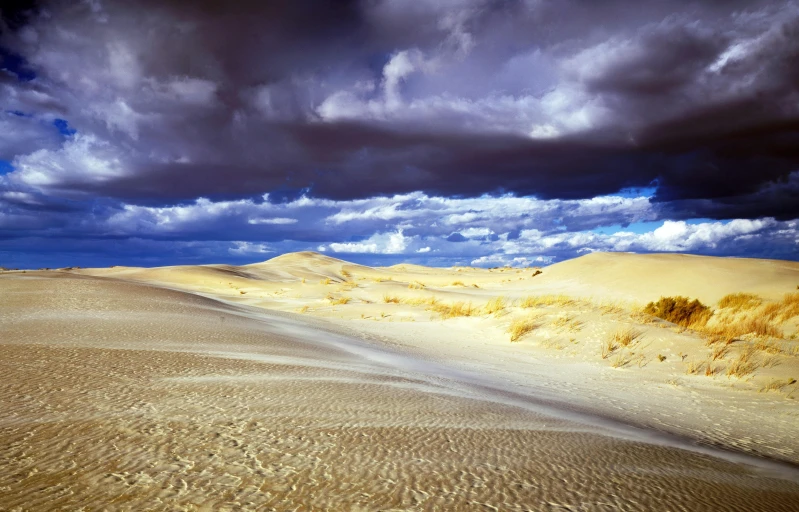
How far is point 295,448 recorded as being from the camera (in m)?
2.89

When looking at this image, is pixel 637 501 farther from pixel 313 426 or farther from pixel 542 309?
pixel 542 309

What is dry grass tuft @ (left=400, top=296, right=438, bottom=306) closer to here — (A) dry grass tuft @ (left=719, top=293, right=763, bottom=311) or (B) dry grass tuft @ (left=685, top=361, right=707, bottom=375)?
(A) dry grass tuft @ (left=719, top=293, right=763, bottom=311)

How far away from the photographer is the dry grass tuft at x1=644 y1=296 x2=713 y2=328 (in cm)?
1845

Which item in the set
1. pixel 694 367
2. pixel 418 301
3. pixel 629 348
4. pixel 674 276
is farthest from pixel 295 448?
pixel 674 276

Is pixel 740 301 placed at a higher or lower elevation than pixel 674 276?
lower

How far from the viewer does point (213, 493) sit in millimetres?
2223

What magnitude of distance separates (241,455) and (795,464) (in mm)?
4692

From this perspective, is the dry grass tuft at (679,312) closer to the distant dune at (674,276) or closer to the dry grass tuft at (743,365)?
the dry grass tuft at (743,365)

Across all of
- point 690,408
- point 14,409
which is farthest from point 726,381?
point 14,409

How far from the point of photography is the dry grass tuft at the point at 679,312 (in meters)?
18.5

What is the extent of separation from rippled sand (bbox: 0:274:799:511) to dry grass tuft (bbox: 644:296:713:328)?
51.0ft

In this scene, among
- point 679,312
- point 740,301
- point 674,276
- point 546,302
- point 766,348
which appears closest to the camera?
point 766,348

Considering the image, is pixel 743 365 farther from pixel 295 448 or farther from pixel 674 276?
pixel 674 276

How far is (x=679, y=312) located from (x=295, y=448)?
63.2 feet
